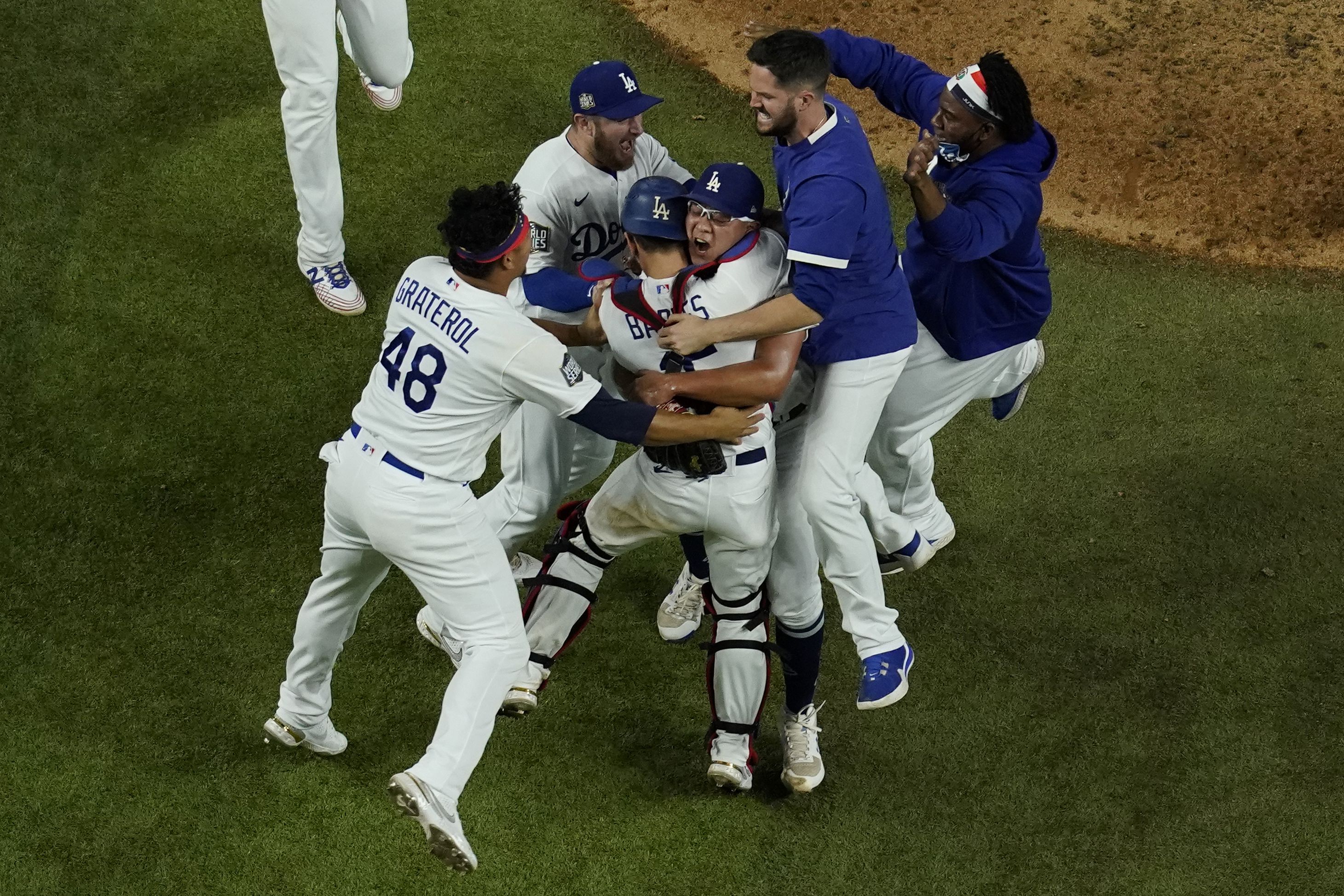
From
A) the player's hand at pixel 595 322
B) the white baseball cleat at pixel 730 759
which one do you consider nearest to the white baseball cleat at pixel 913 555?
the white baseball cleat at pixel 730 759

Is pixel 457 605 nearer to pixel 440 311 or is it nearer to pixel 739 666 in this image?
pixel 440 311

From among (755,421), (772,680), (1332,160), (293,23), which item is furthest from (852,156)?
(1332,160)

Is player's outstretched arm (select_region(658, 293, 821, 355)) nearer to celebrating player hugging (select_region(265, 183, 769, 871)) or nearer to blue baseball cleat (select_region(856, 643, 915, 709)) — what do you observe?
celebrating player hugging (select_region(265, 183, 769, 871))

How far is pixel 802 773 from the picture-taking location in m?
4.42

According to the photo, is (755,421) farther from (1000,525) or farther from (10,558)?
(10,558)

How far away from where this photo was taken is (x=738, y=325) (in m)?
3.83

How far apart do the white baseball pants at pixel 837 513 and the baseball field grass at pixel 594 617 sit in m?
0.58

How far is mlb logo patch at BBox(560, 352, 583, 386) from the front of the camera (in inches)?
146

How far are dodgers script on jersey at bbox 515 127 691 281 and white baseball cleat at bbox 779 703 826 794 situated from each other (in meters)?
1.74

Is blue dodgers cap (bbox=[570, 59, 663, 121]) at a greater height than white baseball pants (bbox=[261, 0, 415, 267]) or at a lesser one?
greater

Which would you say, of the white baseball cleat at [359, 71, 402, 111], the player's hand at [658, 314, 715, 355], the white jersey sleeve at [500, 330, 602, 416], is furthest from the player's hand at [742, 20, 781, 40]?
the white baseball cleat at [359, 71, 402, 111]

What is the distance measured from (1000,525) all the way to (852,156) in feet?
6.90

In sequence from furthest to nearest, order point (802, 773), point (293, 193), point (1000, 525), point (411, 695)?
point (293, 193), point (1000, 525), point (411, 695), point (802, 773)

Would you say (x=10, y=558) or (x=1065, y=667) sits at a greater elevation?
(x=10, y=558)
